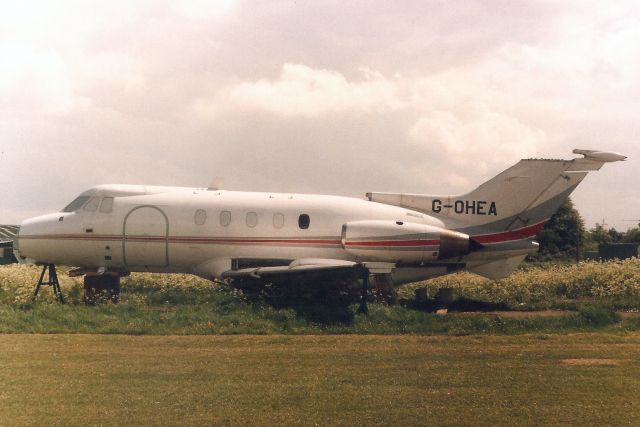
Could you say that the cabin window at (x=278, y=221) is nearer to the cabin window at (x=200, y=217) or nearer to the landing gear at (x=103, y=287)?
the cabin window at (x=200, y=217)

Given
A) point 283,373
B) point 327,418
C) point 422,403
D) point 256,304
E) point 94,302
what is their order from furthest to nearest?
point 94,302, point 256,304, point 283,373, point 422,403, point 327,418

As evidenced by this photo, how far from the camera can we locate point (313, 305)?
15.7m

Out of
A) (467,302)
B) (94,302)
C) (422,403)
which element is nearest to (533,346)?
(422,403)

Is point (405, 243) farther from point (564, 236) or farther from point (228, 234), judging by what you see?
point (564, 236)

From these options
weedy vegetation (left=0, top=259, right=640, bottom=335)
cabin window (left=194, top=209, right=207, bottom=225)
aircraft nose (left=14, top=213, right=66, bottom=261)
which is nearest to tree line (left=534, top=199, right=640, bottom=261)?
weedy vegetation (left=0, top=259, right=640, bottom=335)

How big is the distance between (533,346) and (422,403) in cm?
494

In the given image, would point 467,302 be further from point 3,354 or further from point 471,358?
point 3,354

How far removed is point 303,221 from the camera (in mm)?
18203

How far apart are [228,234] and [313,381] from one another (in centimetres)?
996

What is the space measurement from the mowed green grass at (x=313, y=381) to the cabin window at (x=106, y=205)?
6.53m

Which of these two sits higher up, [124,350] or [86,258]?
[86,258]

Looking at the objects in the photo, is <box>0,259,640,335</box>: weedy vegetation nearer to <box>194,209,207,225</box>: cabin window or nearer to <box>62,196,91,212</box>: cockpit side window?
<box>194,209,207,225</box>: cabin window

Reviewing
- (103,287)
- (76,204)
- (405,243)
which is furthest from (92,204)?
(405,243)

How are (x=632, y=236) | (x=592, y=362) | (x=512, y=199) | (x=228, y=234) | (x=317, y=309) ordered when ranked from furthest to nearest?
(x=632, y=236)
(x=512, y=199)
(x=228, y=234)
(x=317, y=309)
(x=592, y=362)
